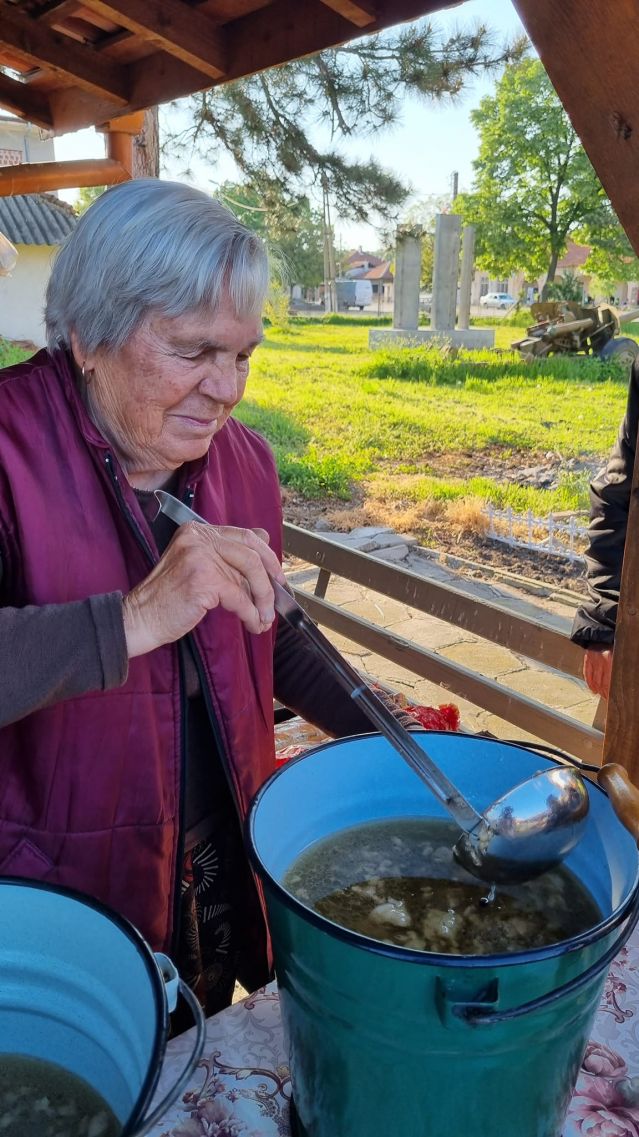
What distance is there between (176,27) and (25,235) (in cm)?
1771

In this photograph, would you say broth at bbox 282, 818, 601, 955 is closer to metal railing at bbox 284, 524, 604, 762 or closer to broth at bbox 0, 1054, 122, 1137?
broth at bbox 0, 1054, 122, 1137

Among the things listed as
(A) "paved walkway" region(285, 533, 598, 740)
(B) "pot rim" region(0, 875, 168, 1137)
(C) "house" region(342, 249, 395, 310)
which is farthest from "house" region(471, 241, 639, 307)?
(B) "pot rim" region(0, 875, 168, 1137)

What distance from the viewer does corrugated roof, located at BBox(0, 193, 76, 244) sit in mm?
18125

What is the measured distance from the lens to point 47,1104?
76cm

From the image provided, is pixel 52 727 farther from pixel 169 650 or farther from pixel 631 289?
pixel 631 289

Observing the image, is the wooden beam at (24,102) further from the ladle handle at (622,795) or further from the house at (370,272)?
the house at (370,272)

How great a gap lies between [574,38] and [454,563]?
614 centimetres

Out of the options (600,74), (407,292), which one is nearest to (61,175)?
(600,74)

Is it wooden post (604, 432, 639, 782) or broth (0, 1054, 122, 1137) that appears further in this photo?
wooden post (604, 432, 639, 782)

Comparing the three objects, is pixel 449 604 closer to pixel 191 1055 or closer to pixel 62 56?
pixel 62 56

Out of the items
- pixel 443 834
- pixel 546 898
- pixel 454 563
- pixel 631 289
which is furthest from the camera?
Result: pixel 631 289

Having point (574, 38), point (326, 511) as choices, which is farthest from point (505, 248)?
point (574, 38)

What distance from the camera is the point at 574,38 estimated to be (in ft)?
3.52

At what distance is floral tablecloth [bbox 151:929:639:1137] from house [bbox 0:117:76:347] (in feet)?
59.6
